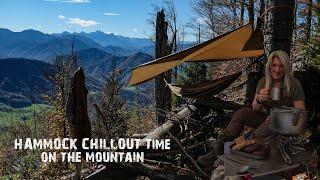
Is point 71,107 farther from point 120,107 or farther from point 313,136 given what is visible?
point 120,107

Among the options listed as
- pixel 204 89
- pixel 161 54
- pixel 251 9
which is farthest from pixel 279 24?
pixel 251 9

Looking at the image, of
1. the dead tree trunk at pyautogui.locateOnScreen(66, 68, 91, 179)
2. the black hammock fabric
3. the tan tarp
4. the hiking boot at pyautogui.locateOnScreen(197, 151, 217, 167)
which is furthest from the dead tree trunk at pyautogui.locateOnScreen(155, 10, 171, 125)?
the hiking boot at pyautogui.locateOnScreen(197, 151, 217, 167)

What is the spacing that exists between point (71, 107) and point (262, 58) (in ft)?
13.3

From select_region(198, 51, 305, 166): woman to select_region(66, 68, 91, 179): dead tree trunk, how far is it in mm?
2029

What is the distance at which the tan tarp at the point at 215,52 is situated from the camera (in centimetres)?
677

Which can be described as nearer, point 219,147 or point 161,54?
point 219,147

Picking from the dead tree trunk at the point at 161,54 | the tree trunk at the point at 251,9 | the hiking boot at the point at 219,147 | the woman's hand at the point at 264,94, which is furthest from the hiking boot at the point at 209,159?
the tree trunk at the point at 251,9

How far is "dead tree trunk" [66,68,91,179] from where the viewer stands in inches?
231

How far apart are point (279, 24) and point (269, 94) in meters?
2.79

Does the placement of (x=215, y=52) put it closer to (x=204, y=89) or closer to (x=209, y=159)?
(x=204, y=89)

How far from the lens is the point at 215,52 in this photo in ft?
28.4

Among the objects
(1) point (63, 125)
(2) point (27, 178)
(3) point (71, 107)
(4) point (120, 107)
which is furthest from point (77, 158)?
(4) point (120, 107)

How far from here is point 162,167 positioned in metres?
6.58

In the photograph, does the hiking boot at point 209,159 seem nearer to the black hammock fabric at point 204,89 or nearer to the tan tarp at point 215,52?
the tan tarp at point 215,52
